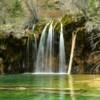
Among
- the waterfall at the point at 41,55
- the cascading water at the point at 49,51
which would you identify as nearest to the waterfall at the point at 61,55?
the cascading water at the point at 49,51

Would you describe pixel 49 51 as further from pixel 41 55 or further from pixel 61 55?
pixel 61 55

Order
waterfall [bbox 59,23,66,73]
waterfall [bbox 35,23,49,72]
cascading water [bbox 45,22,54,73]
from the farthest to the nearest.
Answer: waterfall [bbox 35,23,49,72], cascading water [bbox 45,22,54,73], waterfall [bbox 59,23,66,73]

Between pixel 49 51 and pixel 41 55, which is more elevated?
pixel 49 51

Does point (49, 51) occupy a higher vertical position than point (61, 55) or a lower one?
higher

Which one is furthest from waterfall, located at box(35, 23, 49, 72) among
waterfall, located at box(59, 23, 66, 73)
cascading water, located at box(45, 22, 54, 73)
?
waterfall, located at box(59, 23, 66, 73)

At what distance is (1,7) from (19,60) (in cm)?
1003

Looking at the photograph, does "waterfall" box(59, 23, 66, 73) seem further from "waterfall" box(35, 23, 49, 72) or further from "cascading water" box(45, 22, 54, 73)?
"waterfall" box(35, 23, 49, 72)

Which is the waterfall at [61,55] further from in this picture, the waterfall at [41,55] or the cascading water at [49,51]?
the waterfall at [41,55]

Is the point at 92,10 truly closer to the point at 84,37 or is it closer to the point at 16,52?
the point at 84,37

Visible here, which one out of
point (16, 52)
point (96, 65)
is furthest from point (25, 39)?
point (96, 65)

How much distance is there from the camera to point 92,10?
23.3 meters

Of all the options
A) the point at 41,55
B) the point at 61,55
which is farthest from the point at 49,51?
the point at 61,55

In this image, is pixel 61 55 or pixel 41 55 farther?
pixel 41 55

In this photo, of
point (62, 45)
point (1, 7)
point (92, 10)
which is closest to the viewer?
point (92, 10)
